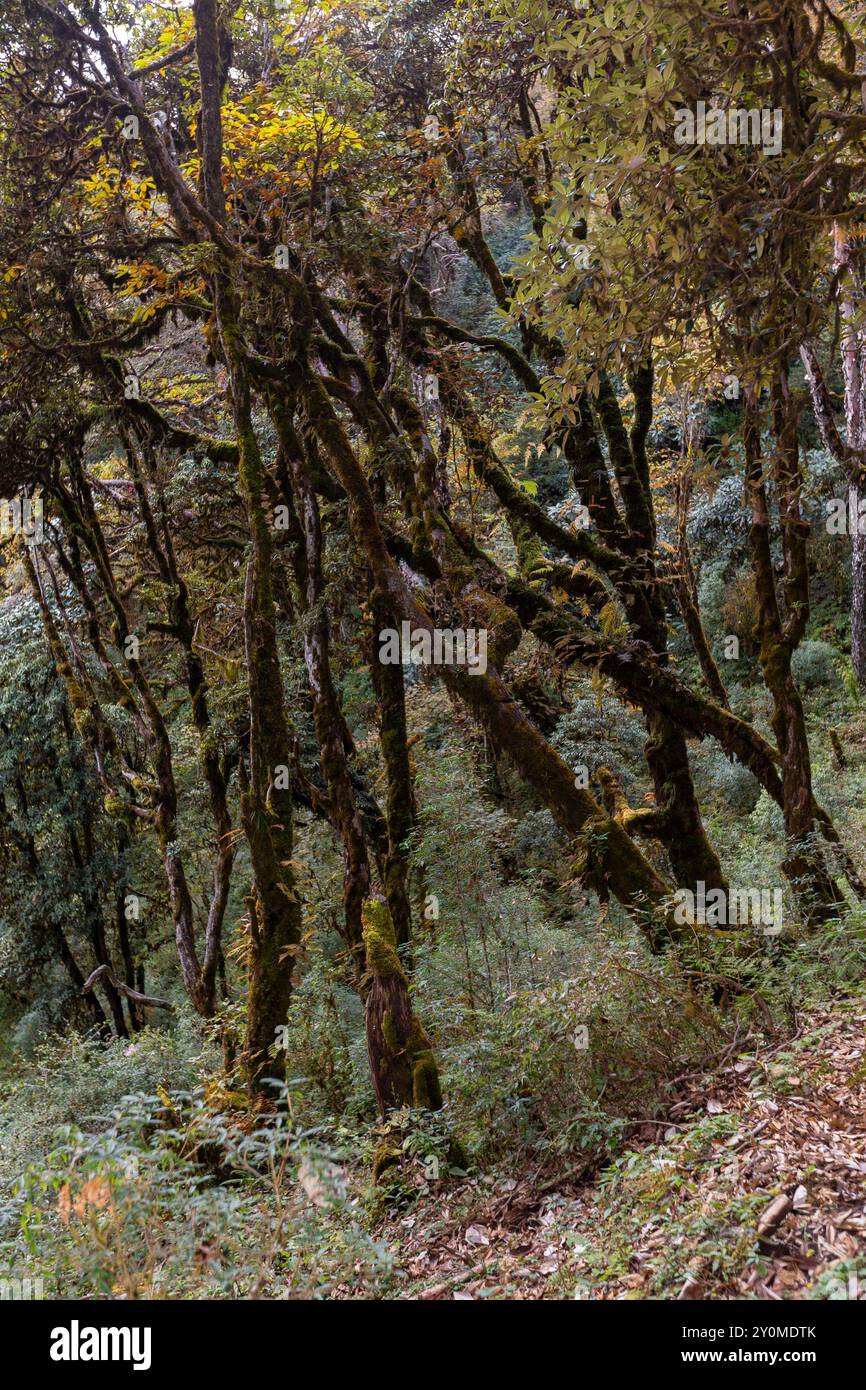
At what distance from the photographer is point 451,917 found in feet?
30.7

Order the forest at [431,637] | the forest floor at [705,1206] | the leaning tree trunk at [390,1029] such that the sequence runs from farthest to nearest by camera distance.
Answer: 1. the leaning tree trunk at [390,1029]
2. the forest at [431,637]
3. the forest floor at [705,1206]

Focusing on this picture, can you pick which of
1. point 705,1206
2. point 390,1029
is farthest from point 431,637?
point 705,1206

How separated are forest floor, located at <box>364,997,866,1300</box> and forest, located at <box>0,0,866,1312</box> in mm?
23

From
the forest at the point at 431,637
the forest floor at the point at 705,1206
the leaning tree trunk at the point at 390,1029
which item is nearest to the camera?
the forest floor at the point at 705,1206

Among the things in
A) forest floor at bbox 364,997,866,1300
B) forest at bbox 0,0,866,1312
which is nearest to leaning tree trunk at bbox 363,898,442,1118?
forest at bbox 0,0,866,1312

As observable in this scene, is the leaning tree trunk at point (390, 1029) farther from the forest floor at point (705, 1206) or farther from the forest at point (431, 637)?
the forest floor at point (705, 1206)

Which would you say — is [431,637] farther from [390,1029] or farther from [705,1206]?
[705,1206]

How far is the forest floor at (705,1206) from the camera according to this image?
3361 mm

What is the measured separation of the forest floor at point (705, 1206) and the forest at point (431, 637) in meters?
0.02

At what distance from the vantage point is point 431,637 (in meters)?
7.35

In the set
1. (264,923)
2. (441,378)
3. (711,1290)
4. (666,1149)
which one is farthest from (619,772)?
(711,1290)

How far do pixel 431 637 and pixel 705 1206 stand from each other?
4.45 m

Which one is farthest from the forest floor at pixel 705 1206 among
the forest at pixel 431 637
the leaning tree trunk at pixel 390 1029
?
the leaning tree trunk at pixel 390 1029
